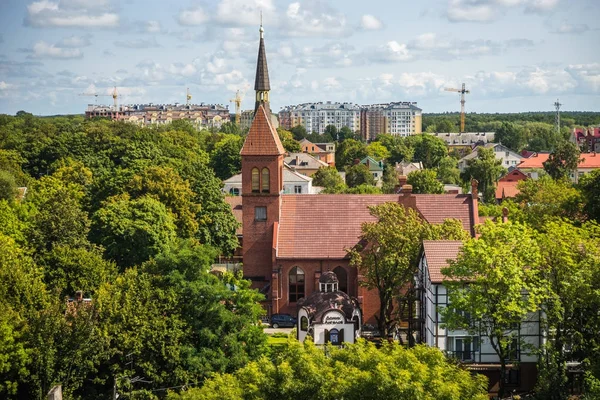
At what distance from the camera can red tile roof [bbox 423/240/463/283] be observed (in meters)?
45.6

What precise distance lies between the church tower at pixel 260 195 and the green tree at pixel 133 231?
18.7 feet

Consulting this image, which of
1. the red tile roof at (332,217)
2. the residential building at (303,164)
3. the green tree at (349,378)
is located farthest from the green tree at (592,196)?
the residential building at (303,164)

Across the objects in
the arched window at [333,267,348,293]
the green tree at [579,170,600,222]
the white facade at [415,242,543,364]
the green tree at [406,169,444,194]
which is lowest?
the white facade at [415,242,543,364]

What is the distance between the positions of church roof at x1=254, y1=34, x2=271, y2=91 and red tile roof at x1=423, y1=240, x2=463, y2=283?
885 inches

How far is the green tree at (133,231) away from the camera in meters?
61.8

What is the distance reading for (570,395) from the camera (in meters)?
39.7

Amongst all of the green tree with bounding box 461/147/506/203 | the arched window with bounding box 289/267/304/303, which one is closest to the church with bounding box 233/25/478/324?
the arched window with bounding box 289/267/304/303

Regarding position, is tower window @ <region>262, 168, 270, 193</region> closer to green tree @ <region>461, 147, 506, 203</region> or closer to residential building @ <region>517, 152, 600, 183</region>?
green tree @ <region>461, 147, 506, 203</region>

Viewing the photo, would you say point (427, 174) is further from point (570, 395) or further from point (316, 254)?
point (570, 395)

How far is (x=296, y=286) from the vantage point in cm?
6194

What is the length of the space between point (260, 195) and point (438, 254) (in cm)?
1888

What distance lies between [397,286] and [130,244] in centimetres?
1954

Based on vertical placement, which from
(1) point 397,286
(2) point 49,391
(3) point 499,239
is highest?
(3) point 499,239

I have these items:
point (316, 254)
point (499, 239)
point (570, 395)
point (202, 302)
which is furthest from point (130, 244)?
point (570, 395)
